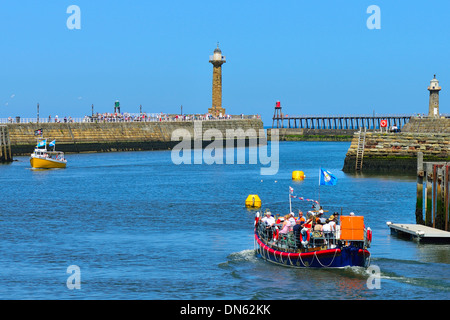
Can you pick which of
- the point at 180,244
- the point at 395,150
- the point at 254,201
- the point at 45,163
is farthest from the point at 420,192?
the point at 45,163

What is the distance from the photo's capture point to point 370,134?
79.9 m

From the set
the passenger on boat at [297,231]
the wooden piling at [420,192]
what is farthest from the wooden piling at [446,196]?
the passenger on boat at [297,231]

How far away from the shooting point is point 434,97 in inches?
5792

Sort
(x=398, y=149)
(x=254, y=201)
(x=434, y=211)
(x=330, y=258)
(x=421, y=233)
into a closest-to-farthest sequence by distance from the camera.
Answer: (x=330, y=258)
(x=421, y=233)
(x=434, y=211)
(x=254, y=201)
(x=398, y=149)

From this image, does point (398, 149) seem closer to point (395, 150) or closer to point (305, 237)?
point (395, 150)

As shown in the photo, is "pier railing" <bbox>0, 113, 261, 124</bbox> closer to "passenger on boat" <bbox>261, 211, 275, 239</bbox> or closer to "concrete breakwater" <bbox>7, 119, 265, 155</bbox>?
"concrete breakwater" <bbox>7, 119, 265, 155</bbox>

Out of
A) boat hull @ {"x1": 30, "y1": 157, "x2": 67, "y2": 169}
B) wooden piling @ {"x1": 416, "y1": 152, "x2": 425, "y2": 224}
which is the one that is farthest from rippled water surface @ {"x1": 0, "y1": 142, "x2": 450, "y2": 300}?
boat hull @ {"x1": 30, "y1": 157, "x2": 67, "y2": 169}

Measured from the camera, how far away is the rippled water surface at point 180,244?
96.0 feet

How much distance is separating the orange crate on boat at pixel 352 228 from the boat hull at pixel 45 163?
65705 mm

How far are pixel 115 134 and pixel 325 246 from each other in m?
103

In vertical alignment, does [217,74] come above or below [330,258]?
above

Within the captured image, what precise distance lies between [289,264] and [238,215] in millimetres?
17235

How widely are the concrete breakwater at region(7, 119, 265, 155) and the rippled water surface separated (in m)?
39.1
